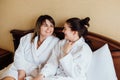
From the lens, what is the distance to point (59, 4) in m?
2.23

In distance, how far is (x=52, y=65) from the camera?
1.95 metres

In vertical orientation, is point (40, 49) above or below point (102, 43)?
below

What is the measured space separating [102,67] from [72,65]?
28 cm

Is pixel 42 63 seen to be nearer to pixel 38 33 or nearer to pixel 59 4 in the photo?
pixel 38 33

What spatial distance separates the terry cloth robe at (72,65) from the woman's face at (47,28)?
25cm

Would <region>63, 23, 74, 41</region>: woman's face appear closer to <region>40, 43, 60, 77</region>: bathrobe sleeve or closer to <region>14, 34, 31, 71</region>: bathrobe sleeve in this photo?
<region>40, 43, 60, 77</region>: bathrobe sleeve

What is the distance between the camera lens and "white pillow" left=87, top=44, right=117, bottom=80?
182 cm

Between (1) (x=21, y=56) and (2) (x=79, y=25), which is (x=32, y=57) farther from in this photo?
(2) (x=79, y=25)

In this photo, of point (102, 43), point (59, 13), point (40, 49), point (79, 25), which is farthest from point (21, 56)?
point (102, 43)

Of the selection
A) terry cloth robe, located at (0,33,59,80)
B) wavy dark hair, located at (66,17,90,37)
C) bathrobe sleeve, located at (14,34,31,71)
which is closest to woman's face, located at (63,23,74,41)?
wavy dark hair, located at (66,17,90,37)

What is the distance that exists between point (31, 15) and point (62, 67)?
93 cm

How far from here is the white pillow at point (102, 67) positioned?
1.82 m

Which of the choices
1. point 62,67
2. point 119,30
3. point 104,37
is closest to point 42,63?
point 62,67

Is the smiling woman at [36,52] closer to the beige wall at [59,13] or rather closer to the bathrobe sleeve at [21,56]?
the bathrobe sleeve at [21,56]
